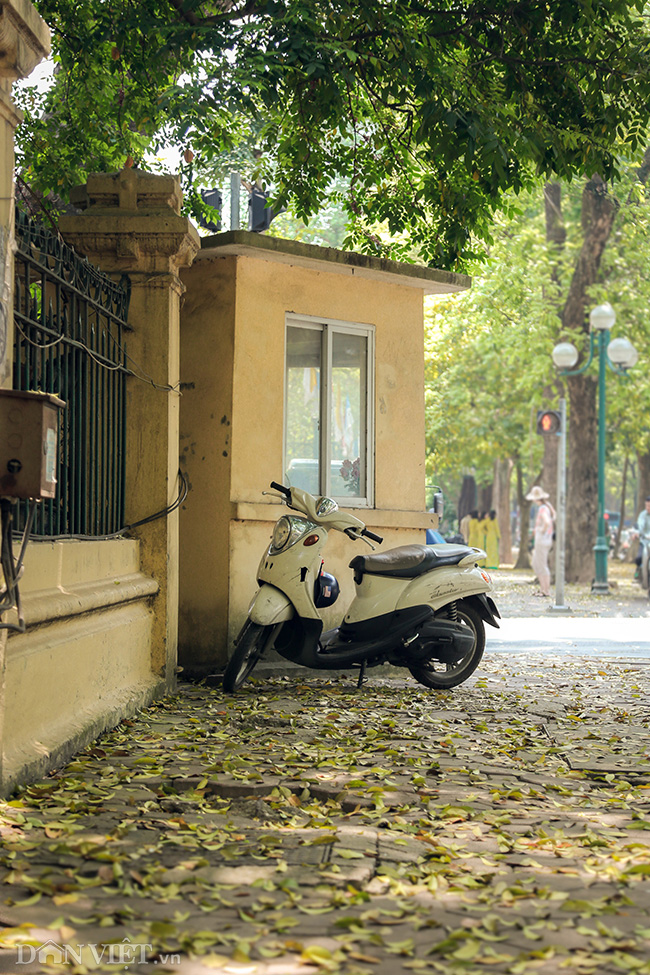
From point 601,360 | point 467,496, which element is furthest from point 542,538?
point 467,496

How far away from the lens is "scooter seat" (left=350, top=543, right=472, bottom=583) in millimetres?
7980

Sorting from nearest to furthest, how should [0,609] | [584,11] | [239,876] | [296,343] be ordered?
[239,876]
[0,609]
[584,11]
[296,343]

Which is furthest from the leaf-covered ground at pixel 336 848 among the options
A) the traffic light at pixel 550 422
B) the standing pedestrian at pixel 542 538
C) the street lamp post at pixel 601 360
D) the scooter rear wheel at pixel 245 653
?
the street lamp post at pixel 601 360

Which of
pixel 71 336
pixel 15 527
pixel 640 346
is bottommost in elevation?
pixel 15 527

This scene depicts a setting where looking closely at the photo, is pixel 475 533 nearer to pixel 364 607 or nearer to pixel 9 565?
pixel 364 607

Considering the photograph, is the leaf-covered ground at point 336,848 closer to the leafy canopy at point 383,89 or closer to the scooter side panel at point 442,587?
the scooter side panel at point 442,587

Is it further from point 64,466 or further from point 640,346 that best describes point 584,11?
point 640,346

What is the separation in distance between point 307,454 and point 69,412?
3.52 meters

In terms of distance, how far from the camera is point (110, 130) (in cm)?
1207

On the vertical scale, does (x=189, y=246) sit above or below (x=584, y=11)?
below

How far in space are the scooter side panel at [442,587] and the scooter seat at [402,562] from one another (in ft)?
0.18

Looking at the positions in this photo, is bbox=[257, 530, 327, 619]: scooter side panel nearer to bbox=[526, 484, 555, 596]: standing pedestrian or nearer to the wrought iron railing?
the wrought iron railing

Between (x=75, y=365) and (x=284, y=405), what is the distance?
3206mm

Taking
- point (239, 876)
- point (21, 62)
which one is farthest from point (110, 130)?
point (239, 876)
